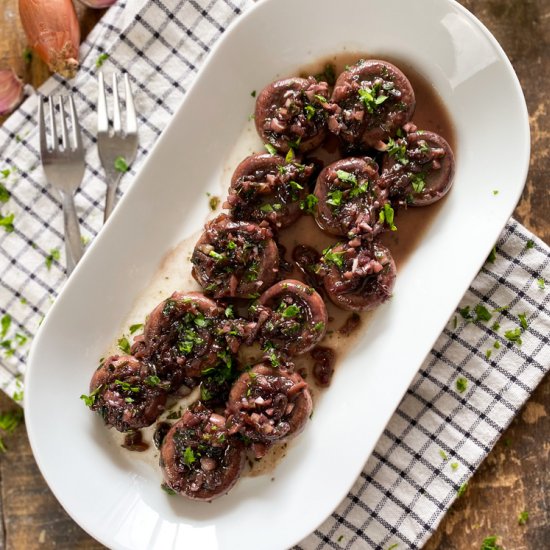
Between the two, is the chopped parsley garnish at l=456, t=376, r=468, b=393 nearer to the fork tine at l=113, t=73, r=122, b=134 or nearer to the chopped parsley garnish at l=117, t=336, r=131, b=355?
the chopped parsley garnish at l=117, t=336, r=131, b=355

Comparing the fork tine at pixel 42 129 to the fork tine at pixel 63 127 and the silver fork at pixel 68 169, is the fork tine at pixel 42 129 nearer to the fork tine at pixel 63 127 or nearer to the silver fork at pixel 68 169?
the silver fork at pixel 68 169

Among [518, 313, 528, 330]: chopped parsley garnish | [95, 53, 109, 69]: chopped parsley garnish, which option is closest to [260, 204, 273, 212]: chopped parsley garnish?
[95, 53, 109, 69]: chopped parsley garnish

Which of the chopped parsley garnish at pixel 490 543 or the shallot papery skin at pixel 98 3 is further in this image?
the shallot papery skin at pixel 98 3

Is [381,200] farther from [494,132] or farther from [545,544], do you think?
[545,544]

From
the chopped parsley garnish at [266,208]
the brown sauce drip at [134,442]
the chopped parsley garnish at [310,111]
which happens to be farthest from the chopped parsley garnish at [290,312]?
the brown sauce drip at [134,442]

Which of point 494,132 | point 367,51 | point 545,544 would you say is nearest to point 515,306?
point 494,132

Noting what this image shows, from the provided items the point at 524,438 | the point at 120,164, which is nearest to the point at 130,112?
the point at 120,164

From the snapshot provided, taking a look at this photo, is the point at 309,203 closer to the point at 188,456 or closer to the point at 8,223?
the point at 188,456
